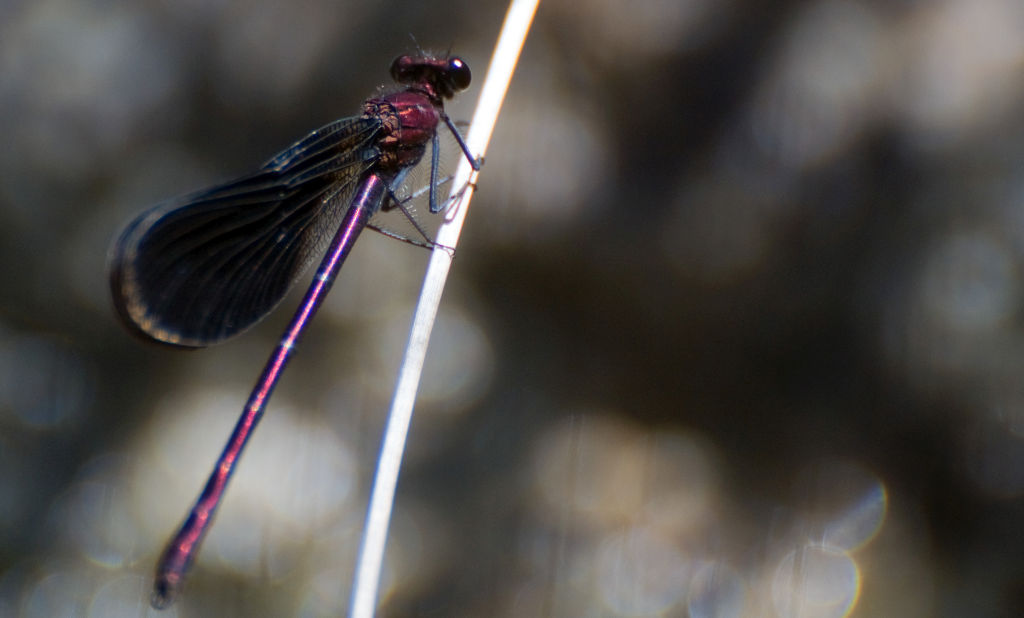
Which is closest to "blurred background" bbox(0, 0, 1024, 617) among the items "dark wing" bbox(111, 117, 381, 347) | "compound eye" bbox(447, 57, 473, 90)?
"compound eye" bbox(447, 57, 473, 90)

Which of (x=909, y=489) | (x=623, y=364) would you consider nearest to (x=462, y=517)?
(x=623, y=364)

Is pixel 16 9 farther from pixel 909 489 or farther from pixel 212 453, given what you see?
pixel 909 489

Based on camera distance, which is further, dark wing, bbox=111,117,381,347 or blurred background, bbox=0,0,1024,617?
blurred background, bbox=0,0,1024,617

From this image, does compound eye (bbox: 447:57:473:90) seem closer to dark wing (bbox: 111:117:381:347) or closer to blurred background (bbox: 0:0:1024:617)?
dark wing (bbox: 111:117:381:347)

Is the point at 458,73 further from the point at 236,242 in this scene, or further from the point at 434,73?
the point at 236,242

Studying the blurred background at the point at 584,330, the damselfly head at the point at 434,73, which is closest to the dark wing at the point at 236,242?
the damselfly head at the point at 434,73

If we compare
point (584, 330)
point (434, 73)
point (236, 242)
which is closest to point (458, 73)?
point (434, 73)
